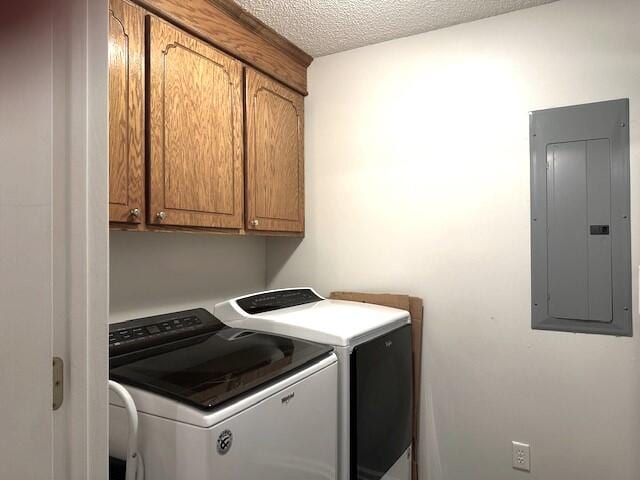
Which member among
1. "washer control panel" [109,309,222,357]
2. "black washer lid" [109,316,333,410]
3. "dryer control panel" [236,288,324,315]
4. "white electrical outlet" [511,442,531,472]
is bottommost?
"white electrical outlet" [511,442,531,472]

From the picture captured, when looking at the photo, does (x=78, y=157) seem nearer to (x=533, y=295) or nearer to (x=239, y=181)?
(x=239, y=181)

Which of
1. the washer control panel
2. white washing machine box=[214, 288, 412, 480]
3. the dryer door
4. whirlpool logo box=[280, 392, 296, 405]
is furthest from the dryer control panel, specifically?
whirlpool logo box=[280, 392, 296, 405]

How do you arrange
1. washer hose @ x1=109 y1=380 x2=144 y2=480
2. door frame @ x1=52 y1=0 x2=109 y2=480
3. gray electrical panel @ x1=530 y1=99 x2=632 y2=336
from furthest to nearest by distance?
gray electrical panel @ x1=530 y1=99 x2=632 y2=336 → washer hose @ x1=109 y1=380 x2=144 y2=480 → door frame @ x1=52 y1=0 x2=109 y2=480

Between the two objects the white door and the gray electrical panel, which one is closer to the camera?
the white door

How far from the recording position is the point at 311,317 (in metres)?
1.72

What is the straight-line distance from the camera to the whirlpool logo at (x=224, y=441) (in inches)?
38.0

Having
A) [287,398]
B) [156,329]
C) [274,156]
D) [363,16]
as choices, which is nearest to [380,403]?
[287,398]

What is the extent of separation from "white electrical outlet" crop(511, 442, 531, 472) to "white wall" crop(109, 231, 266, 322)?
153 centimetres

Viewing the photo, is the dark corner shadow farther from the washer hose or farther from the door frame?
the door frame

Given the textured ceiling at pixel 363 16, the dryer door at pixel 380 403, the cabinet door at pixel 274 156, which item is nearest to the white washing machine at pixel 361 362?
the dryer door at pixel 380 403

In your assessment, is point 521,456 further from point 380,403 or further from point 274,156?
point 274,156

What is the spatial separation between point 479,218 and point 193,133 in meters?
1.30

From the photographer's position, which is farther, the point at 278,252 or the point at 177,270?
the point at 278,252

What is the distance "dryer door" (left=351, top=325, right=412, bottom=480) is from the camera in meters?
1.50
